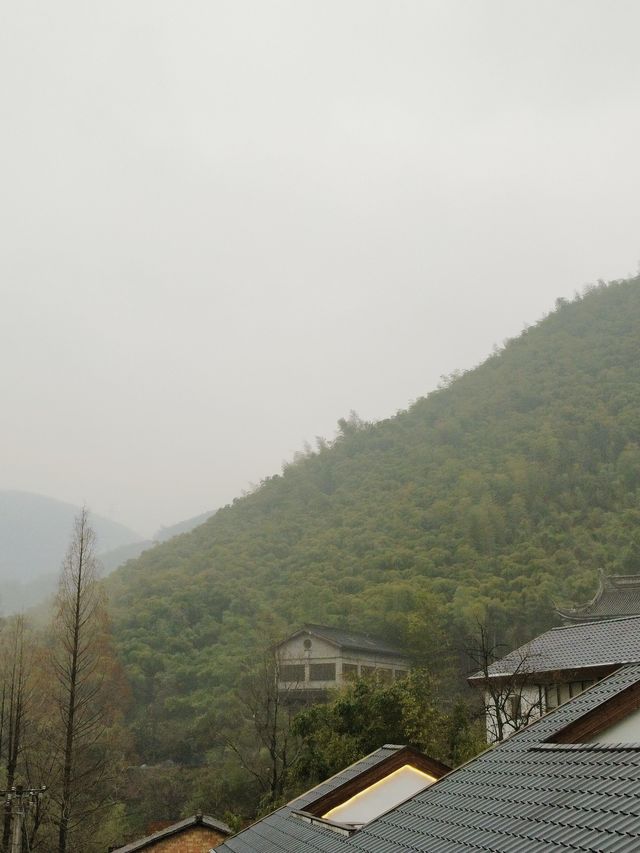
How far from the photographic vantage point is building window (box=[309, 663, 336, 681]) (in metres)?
28.2

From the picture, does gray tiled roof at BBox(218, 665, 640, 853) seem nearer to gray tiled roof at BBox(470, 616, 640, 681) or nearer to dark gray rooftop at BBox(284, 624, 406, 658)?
gray tiled roof at BBox(470, 616, 640, 681)

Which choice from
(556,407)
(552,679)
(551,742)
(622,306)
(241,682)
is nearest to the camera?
(551,742)

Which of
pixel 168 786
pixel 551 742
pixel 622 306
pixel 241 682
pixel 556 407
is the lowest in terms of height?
pixel 168 786

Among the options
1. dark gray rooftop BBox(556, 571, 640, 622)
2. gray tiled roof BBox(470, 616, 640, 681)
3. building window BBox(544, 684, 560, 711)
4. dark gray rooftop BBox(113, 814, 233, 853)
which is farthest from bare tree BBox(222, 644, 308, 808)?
dark gray rooftop BBox(556, 571, 640, 622)

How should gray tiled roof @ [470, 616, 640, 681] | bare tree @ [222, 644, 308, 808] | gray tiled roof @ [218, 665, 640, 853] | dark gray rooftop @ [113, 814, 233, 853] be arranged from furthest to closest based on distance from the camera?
bare tree @ [222, 644, 308, 808] < dark gray rooftop @ [113, 814, 233, 853] < gray tiled roof @ [470, 616, 640, 681] < gray tiled roof @ [218, 665, 640, 853]

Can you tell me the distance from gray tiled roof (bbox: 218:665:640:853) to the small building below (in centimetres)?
2138

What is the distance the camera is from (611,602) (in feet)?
88.7

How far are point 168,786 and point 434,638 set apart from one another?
32.1 ft

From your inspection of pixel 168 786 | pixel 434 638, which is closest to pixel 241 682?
pixel 168 786

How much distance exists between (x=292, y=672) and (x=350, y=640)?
2.33m

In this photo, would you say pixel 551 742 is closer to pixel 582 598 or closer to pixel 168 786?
pixel 168 786

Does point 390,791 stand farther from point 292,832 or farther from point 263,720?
point 263,720

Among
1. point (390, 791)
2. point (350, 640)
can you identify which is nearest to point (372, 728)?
point (350, 640)

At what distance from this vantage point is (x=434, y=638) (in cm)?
2902
